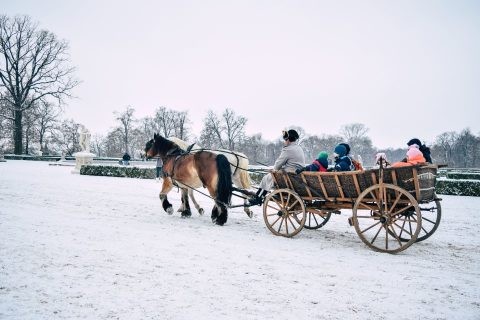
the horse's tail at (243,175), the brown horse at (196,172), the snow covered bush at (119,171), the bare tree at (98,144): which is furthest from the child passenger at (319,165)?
the bare tree at (98,144)

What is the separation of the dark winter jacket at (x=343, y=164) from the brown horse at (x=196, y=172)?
7.36 feet

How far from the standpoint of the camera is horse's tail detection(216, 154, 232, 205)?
6590 millimetres

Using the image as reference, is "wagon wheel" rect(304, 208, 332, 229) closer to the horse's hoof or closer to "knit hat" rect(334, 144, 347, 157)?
"knit hat" rect(334, 144, 347, 157)

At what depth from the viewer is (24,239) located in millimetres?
4867

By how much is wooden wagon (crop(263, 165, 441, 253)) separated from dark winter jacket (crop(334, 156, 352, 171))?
15.1 inches

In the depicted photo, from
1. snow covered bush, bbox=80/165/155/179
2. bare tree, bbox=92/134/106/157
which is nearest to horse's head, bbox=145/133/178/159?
snow covered bush, bbox=80/165/155/179

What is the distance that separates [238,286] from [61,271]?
207 centimetres

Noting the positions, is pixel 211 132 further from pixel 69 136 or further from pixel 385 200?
pixel 385 200

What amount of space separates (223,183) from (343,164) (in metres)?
2.45

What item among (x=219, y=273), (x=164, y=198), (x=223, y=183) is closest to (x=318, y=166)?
(x=223, y=183)

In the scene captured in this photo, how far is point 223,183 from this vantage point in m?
6.60

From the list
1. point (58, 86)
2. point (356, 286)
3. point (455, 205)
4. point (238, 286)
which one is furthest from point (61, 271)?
point (58, 86)

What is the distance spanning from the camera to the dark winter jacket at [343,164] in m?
5.49

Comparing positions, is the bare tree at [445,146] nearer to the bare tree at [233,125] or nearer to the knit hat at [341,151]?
the bare tree at [233,125]
